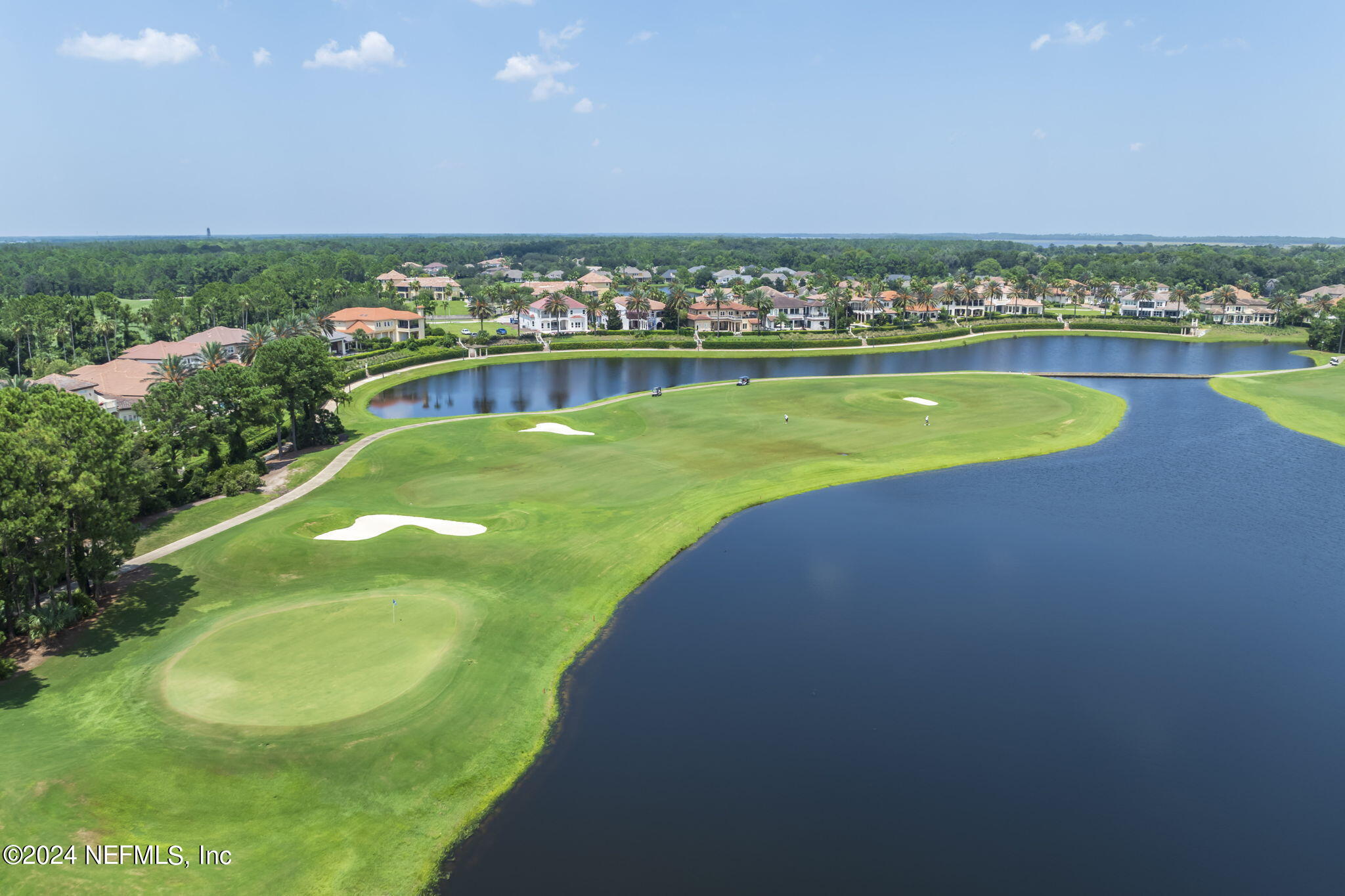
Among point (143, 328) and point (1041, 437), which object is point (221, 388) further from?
point (143, 328)

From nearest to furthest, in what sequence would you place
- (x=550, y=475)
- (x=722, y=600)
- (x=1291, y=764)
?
1. (x=1291, y=764)
2. (x=722, y=600)
3. (x=550, y=475)

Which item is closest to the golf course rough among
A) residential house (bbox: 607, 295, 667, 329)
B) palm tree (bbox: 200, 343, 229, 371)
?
palm tree (bbox: 200, 343, 229, 371)

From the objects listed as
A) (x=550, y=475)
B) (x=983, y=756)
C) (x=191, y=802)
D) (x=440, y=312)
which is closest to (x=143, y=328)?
(x=440, y=312)

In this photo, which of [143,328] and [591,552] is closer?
[591,552]

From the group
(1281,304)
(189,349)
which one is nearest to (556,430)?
(189,349)

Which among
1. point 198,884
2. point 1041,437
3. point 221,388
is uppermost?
point 221,388

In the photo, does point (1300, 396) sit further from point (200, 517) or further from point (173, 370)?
point (173, 370)

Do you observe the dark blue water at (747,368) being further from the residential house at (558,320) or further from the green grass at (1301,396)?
the residential house at (558,320)
